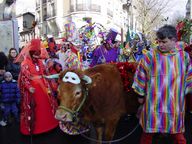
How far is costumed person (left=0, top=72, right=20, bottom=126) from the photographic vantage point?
519 cm

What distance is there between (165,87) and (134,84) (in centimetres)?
38

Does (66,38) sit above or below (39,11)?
below

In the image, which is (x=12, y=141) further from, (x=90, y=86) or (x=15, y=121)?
(x=90, y=86)

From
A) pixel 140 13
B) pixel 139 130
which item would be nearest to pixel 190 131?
pixel 139 130

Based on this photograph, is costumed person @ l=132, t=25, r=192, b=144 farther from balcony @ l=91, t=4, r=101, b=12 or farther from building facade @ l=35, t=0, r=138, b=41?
balcony @ l=91, t=4, r=101, b=12

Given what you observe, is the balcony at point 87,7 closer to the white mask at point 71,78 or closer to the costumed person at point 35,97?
the costumed person at point 35,97

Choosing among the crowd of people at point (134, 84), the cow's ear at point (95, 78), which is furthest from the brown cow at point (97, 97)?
the crowd of people at point (134, 84)

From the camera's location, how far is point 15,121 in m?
6.12

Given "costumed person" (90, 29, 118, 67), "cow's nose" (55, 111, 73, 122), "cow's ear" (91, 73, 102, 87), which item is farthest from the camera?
"costumed person" (90, 29, 118, 67)

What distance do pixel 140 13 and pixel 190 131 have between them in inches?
1015

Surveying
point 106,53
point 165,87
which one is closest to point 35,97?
point 165,87

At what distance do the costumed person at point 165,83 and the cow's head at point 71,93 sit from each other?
0.70 metres

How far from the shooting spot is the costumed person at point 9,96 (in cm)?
519

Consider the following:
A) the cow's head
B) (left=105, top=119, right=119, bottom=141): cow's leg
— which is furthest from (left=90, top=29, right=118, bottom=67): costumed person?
the cow's head
